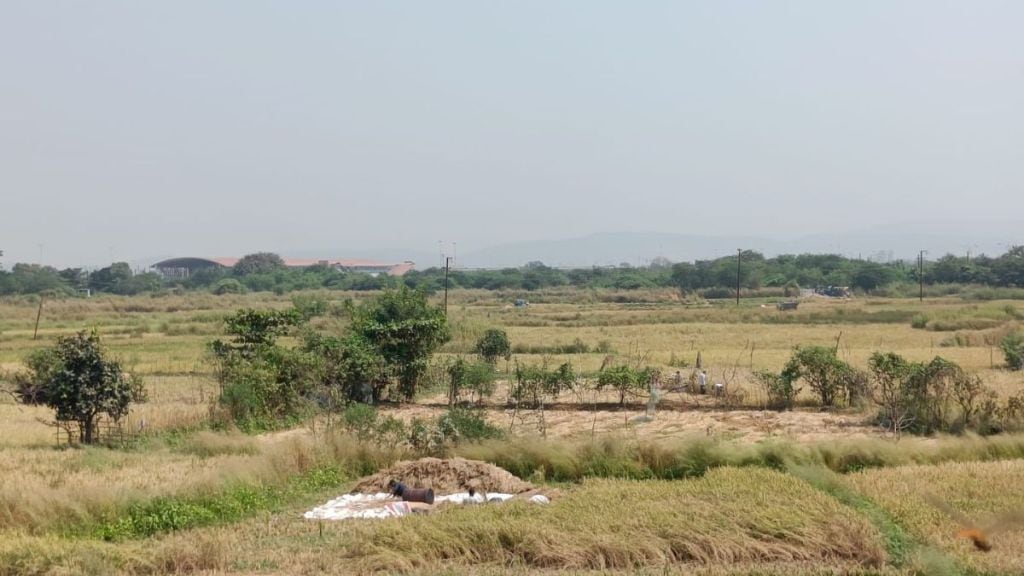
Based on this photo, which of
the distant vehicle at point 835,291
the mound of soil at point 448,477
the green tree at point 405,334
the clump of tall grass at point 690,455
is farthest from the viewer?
the distant vehicle at point 835,291

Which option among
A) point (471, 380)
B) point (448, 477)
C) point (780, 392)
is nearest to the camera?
point (448, 477)

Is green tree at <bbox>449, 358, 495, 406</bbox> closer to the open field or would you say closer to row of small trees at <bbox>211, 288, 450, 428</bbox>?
the open field

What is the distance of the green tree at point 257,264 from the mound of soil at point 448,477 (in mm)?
151735

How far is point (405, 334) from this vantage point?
1000 inches

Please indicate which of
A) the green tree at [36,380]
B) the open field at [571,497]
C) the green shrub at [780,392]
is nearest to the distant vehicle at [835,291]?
the open field at [571,497]

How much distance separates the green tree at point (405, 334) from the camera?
83.0 ft

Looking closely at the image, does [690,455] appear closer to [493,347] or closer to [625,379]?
[625,379]

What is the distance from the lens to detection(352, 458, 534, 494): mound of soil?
13.0 meters

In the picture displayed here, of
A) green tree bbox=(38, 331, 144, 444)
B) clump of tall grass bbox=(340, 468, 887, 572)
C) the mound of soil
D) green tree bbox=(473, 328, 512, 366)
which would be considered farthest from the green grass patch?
green tree bbox=(473, 328, 512, 366)

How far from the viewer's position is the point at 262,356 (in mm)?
22625

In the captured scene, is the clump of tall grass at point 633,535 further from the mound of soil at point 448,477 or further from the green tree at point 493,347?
the green tree at point 493,347

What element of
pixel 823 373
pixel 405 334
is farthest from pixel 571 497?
pixel 405 334

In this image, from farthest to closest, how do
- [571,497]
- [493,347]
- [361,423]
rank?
[493,347]
[361,423]
[571,497]

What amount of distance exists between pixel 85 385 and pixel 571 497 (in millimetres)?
11043
